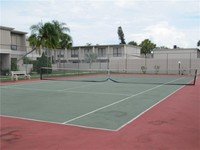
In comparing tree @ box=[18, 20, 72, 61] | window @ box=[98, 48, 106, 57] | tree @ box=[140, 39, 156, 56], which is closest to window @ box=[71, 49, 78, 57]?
window @ box=[98, 48, 106, 57]

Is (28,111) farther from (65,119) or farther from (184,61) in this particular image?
(184,61)

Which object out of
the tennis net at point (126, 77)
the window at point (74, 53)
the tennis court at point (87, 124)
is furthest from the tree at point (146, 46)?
the tennis court at point (87, 124)

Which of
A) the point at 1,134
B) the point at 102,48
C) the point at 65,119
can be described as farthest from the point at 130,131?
the point at 102,48

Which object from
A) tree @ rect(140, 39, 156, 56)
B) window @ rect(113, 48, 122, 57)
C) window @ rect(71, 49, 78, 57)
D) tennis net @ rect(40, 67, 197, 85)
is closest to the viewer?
tennis net @ rect(40, 67, 197, 85)

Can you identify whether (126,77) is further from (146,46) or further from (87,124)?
(146,46)

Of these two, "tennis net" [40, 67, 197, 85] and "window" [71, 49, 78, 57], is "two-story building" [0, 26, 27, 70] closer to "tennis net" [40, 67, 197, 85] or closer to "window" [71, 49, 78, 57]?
"tennis net" [40, 67, 197, 85]

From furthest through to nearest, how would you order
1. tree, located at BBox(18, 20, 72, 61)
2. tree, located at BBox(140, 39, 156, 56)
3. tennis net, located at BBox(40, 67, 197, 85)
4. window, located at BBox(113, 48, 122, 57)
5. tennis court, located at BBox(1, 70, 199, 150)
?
1. tree, located at BBox(140, 39, 156, 56)
2. window, located at BBox(113, 48, 122, 57)
3. tree, located at BBox(18, 20, 72, 61)
4. tennis net, located at BBox(40, 67, 197, 85)
5. tennis court, located at BBox(1, 70, 199, 150)

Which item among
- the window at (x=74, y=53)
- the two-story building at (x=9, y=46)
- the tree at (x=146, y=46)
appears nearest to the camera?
the two-story building at (x=9, y=46)

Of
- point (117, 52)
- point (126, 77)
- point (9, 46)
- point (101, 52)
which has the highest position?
point (101, 52)

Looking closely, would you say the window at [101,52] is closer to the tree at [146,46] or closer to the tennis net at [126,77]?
the tree at [146,46]

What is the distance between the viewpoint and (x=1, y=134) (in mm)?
6148

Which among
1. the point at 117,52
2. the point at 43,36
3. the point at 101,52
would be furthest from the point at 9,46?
the point at 101,52

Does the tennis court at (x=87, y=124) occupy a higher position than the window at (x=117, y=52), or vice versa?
the window at (x=117, y=52)

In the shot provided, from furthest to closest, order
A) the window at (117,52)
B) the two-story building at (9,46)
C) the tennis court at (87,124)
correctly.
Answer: the window at (117,52), the two-story building at (9,46), the tennis court at (87,124)
